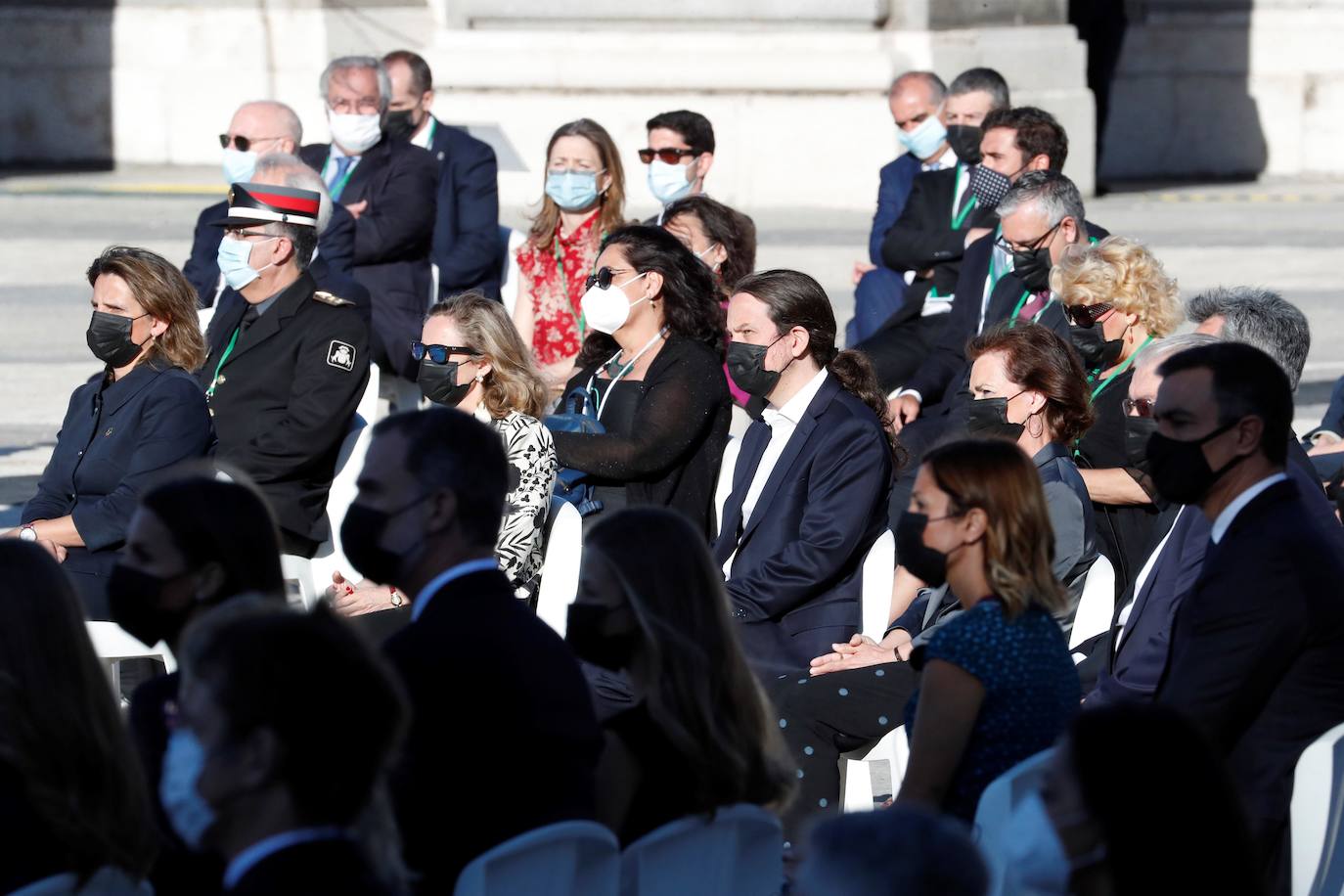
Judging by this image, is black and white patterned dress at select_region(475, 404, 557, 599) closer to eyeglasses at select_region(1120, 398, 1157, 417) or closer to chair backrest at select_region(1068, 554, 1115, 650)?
chair backrest at select_region(1068, 554, 1115, 650)

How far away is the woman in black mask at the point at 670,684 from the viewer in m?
3.15

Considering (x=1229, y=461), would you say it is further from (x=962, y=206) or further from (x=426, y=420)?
(x=962, y=206)

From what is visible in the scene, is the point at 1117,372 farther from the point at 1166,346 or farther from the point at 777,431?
the point at 777,431

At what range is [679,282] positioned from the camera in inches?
233

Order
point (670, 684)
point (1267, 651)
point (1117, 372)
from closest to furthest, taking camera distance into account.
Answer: point (670, 684) < point (1267, 651) < point (1117, 372)

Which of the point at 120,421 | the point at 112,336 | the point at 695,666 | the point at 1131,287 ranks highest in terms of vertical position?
the point at 1131,287

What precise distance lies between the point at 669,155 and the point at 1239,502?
4720 mm

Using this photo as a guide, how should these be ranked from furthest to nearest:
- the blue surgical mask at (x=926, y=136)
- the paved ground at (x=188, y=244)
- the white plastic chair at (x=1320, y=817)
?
the paved ground at (x=188, y=244) < the blue surgical mask at (x=926, y=136) < the white plastic chair at (x=1320, y=817)

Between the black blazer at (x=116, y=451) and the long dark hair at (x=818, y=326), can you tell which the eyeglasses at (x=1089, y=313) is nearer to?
the long dark hair at (x=818, y=326)

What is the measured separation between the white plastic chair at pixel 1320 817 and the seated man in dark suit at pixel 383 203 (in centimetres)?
491

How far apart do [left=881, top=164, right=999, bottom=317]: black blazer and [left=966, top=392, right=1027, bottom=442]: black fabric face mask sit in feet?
9.24

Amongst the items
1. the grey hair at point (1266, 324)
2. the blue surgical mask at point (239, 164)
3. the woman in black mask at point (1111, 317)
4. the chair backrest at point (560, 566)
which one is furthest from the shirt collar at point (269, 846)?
the blue surgical mask at point (239, 164)

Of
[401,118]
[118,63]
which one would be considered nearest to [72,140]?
[118,63]

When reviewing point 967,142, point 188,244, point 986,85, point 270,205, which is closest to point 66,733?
point 270,205
